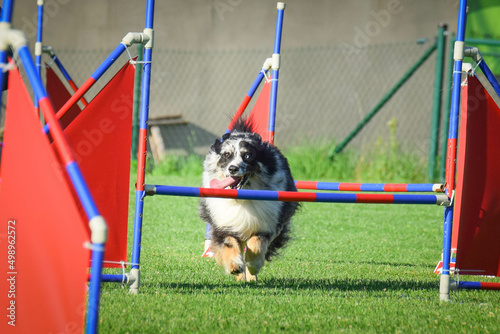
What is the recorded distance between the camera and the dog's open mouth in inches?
192

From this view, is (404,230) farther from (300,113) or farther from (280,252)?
(300,113)

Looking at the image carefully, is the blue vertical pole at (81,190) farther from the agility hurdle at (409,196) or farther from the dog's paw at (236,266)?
the dog's paw at (236,266)

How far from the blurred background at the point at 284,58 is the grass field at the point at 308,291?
15.3ft

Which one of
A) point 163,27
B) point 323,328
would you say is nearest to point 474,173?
point 323,328

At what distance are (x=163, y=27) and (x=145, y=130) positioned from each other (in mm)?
9186

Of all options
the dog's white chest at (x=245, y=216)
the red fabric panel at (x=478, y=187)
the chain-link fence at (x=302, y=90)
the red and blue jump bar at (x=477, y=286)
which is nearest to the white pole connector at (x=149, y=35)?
the dog's white chest at (x=245, y=216)

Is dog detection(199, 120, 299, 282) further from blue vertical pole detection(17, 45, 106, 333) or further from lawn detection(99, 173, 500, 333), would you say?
blue vertical pole detection(17, 45, 106, 333)

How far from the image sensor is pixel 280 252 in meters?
5.65

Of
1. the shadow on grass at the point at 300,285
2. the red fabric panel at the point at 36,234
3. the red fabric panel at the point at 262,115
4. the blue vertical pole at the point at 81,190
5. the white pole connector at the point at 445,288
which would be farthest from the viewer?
the red fabric panel at the point at 262,115

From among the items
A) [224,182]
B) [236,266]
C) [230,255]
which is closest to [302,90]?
[224,182]

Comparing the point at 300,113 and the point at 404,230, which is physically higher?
the point at 300,113

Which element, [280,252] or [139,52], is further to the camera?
[139,52]

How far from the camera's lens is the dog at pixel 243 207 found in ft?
16.0

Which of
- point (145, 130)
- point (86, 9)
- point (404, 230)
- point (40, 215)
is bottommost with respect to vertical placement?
point (404, 230)
